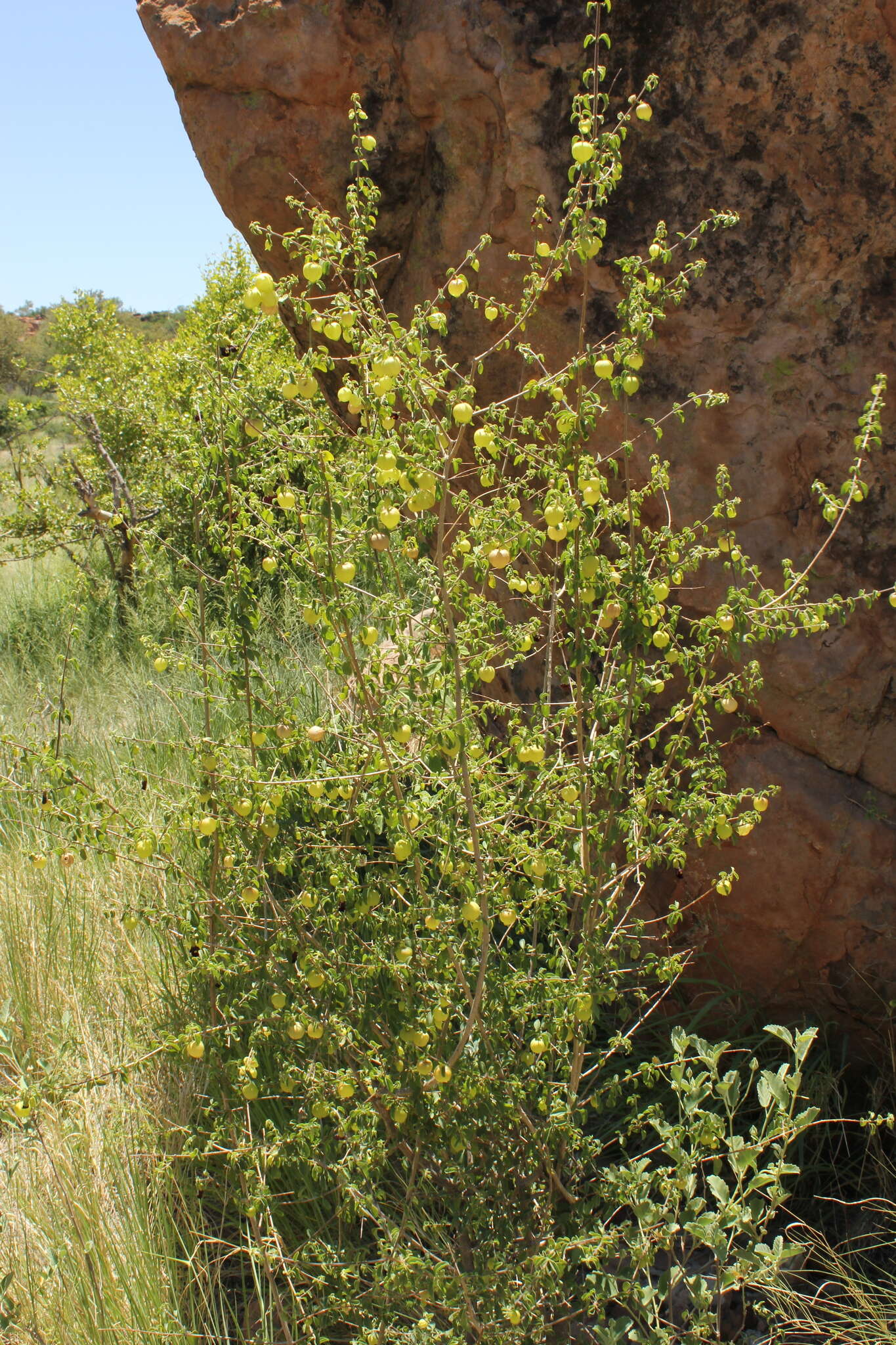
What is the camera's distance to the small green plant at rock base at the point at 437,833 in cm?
156

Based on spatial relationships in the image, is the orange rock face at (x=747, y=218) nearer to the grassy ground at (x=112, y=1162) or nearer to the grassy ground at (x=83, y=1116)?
the grassy ground at (x=112, y=1162)

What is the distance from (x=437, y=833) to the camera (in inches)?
66.8

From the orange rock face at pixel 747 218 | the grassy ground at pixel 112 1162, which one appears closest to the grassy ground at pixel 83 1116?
the grassy ground at pixel 112 1162

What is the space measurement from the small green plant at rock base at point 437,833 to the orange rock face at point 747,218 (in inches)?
15.0

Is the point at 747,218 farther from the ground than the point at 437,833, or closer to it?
farther from the ground

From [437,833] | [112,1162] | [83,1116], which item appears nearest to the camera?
[437,833]

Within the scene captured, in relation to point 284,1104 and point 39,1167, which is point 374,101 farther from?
point 39,1167

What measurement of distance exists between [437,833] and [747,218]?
5.09ft

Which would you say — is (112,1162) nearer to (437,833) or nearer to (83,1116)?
(83,1116)

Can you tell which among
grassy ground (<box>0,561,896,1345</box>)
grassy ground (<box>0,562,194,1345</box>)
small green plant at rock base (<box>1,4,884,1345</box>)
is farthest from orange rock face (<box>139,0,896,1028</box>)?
grassy ground (<box>0,562,194,1345</box>)

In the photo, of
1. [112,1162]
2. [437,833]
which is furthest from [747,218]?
[112,1162]

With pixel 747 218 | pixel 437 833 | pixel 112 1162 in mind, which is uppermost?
pixel 747 218

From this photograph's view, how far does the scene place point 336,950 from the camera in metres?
1.79

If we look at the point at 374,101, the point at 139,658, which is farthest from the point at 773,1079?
the point at 139,658
